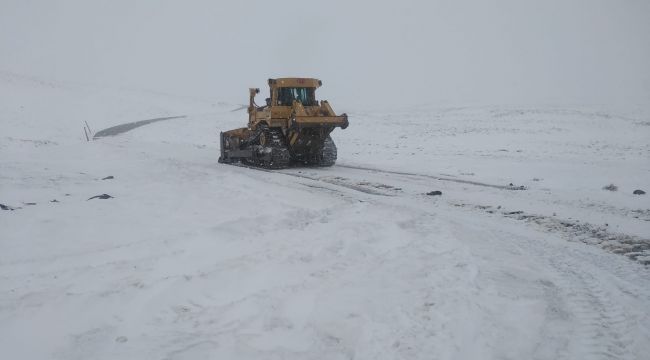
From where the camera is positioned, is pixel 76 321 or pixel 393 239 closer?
pixel 76 321

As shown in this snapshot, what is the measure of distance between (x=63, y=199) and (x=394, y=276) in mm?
6098

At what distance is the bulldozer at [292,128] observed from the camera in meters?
14.4

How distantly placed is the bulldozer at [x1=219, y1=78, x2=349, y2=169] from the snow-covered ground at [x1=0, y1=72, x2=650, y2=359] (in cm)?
266

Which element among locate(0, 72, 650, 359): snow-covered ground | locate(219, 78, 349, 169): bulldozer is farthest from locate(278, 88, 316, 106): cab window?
locate(0, 72, 650, 359): snow-covered ground

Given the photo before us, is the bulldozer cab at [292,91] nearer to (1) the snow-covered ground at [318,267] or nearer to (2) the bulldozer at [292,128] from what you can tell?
(2) the bulldozer at [292,128]

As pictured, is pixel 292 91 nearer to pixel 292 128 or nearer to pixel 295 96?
pixel 295 96

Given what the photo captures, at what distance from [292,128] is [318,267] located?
32.1ft

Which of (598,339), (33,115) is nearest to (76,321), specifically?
(598,339)

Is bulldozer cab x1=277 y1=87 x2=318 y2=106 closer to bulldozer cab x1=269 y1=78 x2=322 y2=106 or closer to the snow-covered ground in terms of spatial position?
bulldozer cab x1=269 y1=78 x2=322 y2=106

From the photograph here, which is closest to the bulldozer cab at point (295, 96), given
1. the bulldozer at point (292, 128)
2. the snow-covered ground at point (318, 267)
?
the bulldozer at point (292, 128)

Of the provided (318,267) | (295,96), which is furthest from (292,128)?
(318,267)

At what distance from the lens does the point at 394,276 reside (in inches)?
187

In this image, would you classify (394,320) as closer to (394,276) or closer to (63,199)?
(394,276)

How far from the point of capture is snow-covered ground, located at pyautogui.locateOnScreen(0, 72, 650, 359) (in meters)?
3.61
